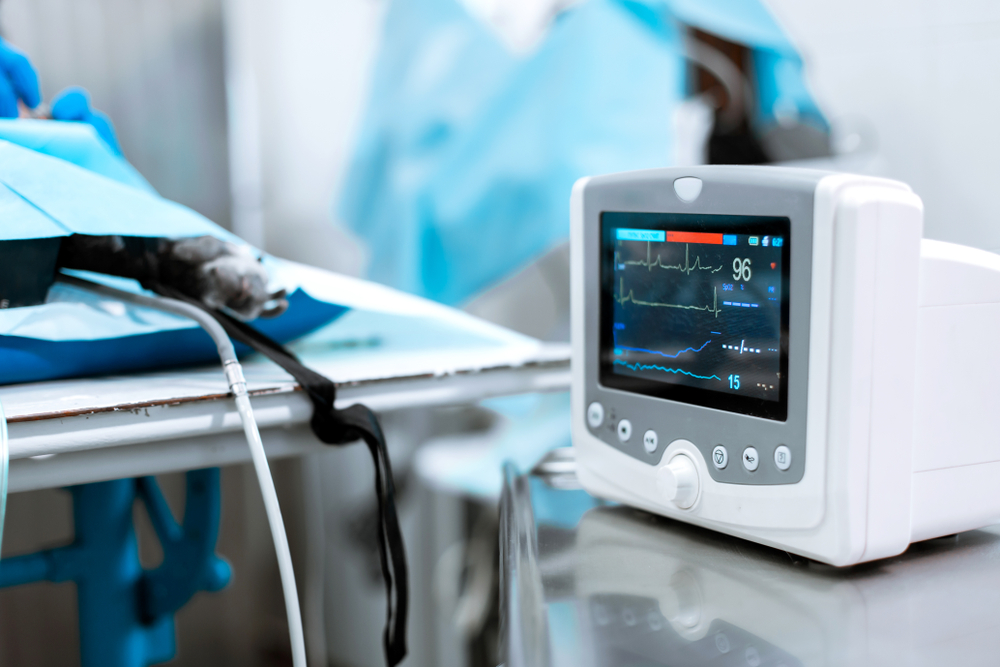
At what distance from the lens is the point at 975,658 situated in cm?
37

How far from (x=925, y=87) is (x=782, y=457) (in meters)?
0.64

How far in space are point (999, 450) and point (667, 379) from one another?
0.21 metres

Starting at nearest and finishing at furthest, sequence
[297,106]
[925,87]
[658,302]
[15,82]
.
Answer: [658,302] → [15,82] → [925,87] → [297,106]

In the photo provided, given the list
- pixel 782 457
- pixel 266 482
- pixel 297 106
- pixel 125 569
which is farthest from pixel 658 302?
pixel 297 106

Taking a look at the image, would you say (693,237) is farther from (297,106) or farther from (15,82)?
(297,106)

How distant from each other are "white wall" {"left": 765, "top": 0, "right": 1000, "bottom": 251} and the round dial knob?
465 millimetres

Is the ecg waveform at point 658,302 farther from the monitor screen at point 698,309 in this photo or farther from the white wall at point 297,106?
the white wall at point 297,106

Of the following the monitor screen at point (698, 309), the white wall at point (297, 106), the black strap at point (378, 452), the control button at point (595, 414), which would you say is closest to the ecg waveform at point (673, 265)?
the monitor screen at point (698, 309)

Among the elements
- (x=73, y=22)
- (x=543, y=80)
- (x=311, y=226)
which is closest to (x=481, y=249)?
(x=543, y=80)

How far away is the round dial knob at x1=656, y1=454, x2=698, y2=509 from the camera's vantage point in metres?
0.52

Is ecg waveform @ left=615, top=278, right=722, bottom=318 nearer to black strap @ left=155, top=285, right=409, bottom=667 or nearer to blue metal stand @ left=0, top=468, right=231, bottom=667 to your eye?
black strap @ left=155, top=285, right=409, bottom=667

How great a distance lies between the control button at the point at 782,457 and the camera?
1.52 ft

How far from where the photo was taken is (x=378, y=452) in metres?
0.56

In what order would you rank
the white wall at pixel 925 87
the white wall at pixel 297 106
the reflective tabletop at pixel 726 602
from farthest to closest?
1. the white wall at pixel 297 106
2. the white wall at pixel 925 87
3. the reflective tabletop at pixel 726 602
